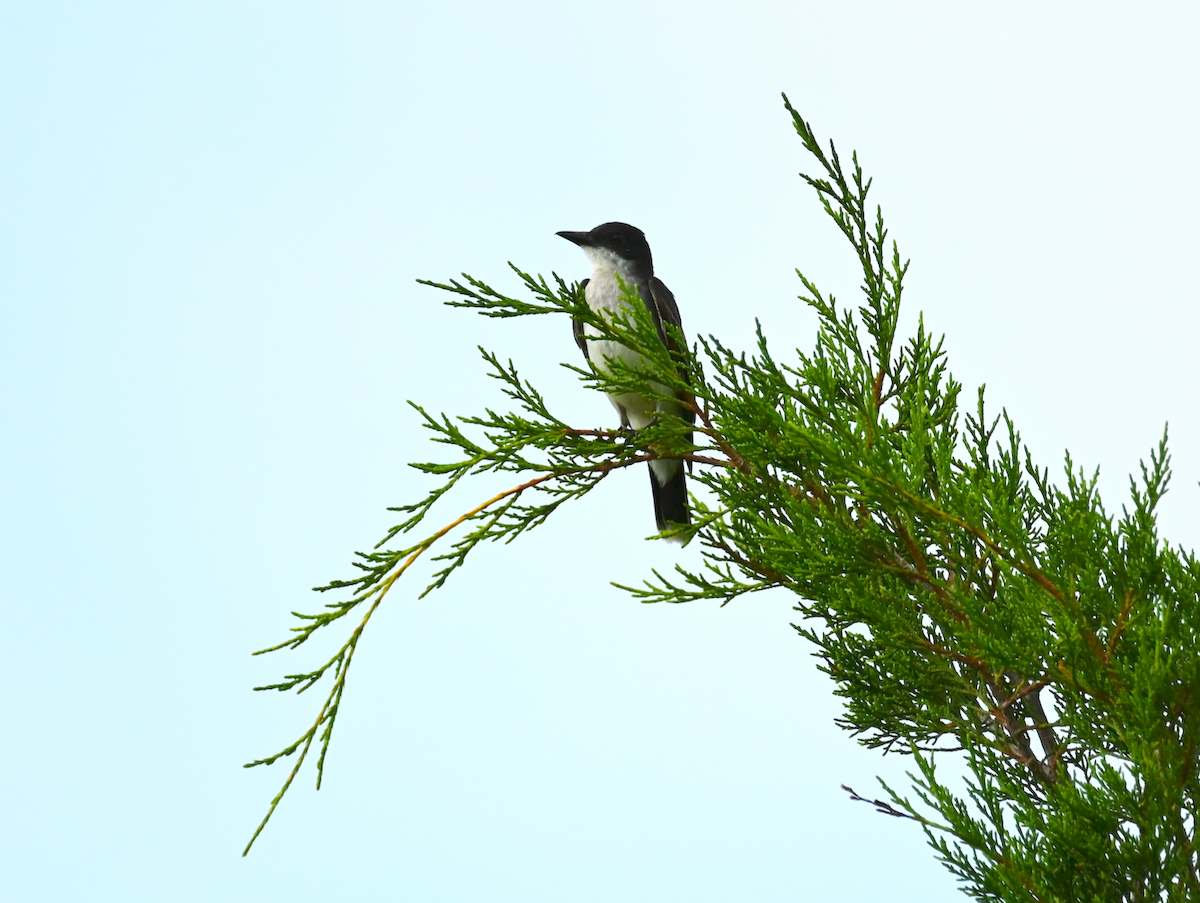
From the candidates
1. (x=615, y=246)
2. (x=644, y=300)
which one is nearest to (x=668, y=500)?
(x=644, y=300)

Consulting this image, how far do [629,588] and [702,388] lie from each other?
80cm

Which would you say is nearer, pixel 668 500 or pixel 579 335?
pixel 668 500

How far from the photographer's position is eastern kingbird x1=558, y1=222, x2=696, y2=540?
745 cm

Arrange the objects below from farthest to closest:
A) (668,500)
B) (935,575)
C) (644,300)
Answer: (644,300) → (668,500) → (935,575)

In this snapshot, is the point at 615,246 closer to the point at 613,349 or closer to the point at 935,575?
the point at 613,349

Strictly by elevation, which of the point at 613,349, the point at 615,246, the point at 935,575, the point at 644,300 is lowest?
the point at 935,575

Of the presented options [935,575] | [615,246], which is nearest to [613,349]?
[615,246]

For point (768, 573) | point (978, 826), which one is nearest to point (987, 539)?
point (978, 826)

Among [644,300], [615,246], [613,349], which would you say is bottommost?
[613,349]

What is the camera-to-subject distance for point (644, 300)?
7641 mm

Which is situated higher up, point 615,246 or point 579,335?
point 615,246

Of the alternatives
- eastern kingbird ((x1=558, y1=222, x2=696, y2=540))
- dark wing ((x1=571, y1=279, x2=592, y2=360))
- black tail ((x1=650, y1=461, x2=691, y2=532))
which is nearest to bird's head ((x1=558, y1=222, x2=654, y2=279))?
eastern kingbird ((x1=558, y1=222, x2=696, y2=540))

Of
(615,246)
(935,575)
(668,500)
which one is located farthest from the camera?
(615,246)

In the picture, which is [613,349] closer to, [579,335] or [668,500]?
[579,335]
